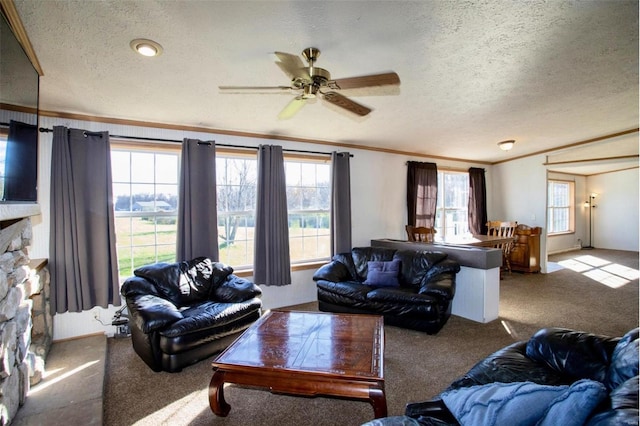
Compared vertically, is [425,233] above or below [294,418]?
above

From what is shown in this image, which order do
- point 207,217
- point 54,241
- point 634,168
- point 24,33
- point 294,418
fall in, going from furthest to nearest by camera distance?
point 634,168
point 207,217
point 54,241
point 294,418
point 24,33

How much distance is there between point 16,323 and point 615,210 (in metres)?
12.3

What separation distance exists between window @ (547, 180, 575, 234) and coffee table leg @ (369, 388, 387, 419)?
8870mm

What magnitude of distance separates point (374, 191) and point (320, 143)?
129 cm

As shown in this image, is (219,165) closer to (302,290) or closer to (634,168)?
(302,290)

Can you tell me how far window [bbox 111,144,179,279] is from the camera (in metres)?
3.55

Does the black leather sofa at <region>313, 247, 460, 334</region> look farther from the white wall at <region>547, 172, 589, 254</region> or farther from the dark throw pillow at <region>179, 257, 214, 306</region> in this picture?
the white wall at <region>547, 172, 589, 254</region>

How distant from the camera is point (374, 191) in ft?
17.2

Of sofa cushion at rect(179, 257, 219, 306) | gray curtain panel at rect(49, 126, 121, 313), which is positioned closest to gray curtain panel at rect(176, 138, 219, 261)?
sofa cushion at rect(179, 257, 219, 306)

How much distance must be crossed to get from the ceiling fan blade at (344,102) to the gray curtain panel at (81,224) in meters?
2.53

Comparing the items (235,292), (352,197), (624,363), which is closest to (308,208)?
(352,197)

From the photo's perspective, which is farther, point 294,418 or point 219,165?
point 219,165

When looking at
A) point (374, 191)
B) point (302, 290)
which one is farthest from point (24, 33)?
point (374, 191)

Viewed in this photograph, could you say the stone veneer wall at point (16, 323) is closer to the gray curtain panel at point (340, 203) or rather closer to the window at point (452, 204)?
the gray curtain panel at point (340, 203)
